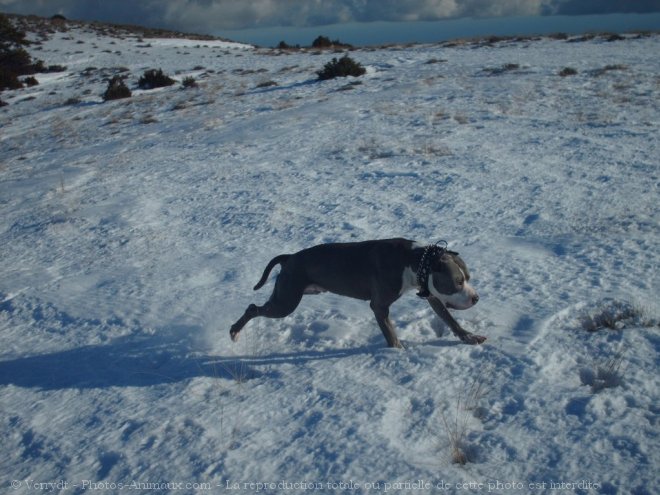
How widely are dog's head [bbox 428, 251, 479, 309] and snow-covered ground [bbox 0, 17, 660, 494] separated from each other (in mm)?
450

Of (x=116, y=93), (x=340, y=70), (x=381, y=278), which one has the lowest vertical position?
(x=116, y=93)

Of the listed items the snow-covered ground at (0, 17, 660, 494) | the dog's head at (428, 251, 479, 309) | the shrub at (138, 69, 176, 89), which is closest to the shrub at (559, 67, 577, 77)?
the snow-covered ground at (0, 17, 660, 494)

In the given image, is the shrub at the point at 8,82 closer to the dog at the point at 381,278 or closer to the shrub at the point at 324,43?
the shrub at the point at 324,43

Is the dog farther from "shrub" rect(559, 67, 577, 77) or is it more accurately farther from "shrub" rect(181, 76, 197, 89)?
"shrub" rect(181, 76, 197, 89)

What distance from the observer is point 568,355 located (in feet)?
11.1

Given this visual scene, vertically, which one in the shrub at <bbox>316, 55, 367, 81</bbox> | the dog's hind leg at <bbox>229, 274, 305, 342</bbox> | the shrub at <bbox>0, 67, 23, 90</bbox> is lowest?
the shrub at <bbox>0, 67, 23, 90</bbox>

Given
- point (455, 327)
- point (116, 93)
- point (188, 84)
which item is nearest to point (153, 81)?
point (188, 84)

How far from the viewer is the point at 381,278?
362 centimetres

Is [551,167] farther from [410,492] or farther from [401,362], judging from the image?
[410,492]

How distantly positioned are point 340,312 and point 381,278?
89 centimetres

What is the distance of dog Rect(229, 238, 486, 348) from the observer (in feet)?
11.0

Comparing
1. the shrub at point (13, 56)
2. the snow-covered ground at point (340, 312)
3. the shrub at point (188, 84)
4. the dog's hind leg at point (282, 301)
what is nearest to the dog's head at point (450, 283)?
the snow-covered ground at point (340, 312)

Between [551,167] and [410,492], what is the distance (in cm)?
608

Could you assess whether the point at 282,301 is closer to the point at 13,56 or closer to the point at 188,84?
the point at 188,84
